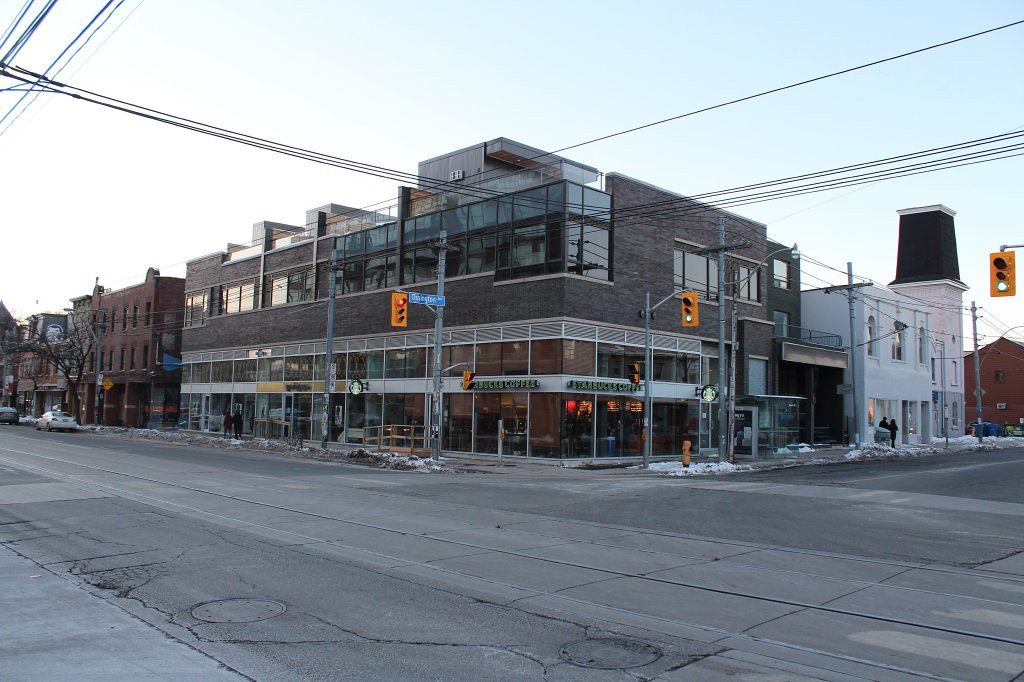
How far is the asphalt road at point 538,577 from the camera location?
242 inches

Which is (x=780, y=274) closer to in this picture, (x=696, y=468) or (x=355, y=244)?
(x=696, y=468)

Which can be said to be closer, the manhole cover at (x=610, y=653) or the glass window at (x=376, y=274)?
the manhole cover at (x=610, y=653)

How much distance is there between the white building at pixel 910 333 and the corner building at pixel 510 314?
8.71 meters

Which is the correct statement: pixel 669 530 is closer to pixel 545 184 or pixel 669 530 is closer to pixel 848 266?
pixel 545 184

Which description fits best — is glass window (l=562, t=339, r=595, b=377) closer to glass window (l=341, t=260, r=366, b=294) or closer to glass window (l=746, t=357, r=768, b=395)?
glass window (l=746, t=357, r=768, b=395)

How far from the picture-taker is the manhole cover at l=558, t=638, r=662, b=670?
599 centimetres

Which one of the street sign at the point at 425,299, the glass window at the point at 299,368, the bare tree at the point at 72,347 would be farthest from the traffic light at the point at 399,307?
the bare tree at the point at 72,347

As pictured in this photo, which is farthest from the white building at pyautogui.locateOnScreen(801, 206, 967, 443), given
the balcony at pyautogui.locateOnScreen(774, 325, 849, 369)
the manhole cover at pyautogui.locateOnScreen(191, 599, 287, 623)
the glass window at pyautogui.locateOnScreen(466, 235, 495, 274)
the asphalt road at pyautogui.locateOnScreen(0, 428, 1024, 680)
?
the manhole cover at pyautogui.locateOnScreen(191, 599, 287, 623)

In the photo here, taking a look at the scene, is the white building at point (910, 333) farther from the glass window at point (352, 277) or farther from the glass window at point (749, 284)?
the glass window at point (352, 277)

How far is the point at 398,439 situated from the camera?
35.8 metres

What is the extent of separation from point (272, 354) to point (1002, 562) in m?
40.2

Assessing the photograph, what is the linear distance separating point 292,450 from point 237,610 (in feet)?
96.3

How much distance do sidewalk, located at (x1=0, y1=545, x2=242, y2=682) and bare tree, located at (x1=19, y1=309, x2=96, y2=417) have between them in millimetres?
59652

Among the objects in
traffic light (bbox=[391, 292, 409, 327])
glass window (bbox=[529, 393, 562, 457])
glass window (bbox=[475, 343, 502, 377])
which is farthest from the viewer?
glass window (bbox=[475, 343, 502, 377])
